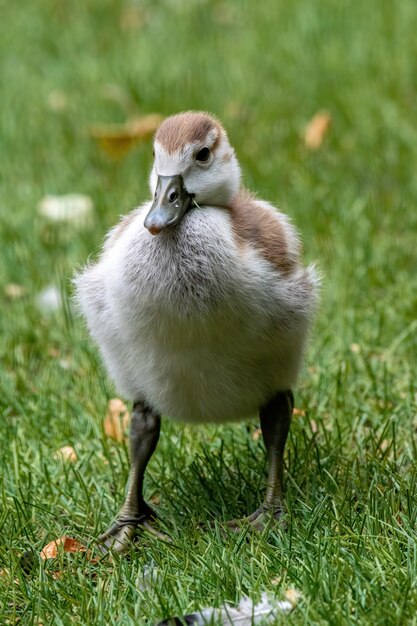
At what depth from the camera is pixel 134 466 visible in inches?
152

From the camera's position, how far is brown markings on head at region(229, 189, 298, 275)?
11.7 feet

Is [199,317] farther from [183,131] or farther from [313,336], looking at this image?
[313,336]

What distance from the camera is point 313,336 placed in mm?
4809

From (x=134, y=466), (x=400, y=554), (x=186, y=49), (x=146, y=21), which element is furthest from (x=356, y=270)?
(x=146, y=21)

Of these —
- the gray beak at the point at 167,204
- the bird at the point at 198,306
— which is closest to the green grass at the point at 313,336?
the bird at the point at 198,306

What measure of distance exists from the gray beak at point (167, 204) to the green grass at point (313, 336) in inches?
37.0

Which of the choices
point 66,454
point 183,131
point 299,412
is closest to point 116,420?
point 66,454

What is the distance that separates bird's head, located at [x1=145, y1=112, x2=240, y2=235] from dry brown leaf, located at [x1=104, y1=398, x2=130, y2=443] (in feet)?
3.66

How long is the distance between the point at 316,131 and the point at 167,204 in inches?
134

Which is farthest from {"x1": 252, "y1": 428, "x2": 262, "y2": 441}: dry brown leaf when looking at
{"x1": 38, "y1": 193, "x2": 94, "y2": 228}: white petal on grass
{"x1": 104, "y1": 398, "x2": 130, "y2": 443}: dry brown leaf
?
{"x1": 38, "y1": 193, "x2": 94, "y2": 228}: white petal on grass

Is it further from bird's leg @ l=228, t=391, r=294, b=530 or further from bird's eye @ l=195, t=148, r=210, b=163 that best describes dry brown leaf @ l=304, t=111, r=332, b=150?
bird's eye @ l=195, t=148, r=210, b=163

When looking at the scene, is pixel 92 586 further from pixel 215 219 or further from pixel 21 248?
pixel 21 248

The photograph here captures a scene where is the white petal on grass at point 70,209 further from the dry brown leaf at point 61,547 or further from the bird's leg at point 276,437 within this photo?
the dry brown leaf at point 61,547

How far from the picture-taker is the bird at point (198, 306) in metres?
3.40
